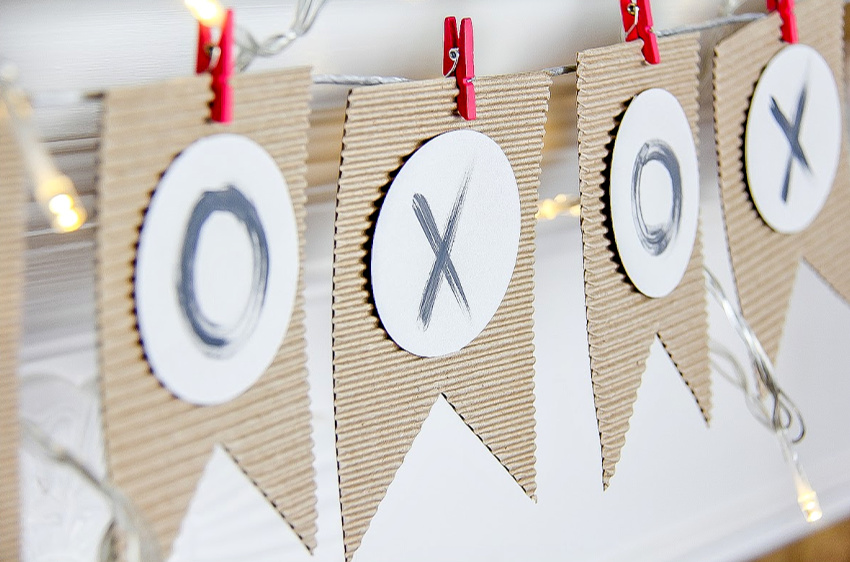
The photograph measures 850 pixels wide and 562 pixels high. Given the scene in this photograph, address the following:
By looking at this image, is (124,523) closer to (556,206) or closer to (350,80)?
(350,80)

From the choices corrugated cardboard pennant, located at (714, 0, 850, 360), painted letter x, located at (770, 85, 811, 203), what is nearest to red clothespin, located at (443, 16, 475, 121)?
corrugated cardboard pennant, located at (714, 0, 850, 360)

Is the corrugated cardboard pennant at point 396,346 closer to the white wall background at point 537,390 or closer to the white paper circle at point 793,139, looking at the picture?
the white wall background at point 537,390

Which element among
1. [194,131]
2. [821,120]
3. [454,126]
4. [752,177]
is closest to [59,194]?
Answer: [194,131]

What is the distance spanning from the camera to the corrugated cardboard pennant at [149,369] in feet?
1.27

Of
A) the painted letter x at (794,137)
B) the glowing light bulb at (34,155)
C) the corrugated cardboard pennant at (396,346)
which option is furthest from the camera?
the painted letter x at (794,137)

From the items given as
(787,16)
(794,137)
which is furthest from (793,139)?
(787,16)

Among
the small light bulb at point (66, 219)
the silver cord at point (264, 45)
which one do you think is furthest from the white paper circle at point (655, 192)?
the small light bulb at point (66, 219)

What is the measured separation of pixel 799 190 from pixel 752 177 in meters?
0.08

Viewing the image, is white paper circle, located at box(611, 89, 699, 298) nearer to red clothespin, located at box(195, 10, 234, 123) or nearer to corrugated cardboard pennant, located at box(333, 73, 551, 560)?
corrugated cardboard pennant, located at box(333, 73, 551, 560)

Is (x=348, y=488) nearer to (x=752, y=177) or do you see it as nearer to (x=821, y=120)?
(x=752, y=177)

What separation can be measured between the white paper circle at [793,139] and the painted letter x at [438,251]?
0.29 meters

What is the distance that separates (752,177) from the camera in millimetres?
684

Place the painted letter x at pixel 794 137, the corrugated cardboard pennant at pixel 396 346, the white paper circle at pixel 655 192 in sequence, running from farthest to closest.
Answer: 1. the painted letter x at pixel 794 137
2. the white paper circle at pixel 655 192
3. the corrugated cardboard pennant at pixel 396 346

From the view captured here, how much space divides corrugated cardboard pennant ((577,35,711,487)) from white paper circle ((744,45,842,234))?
72mm
